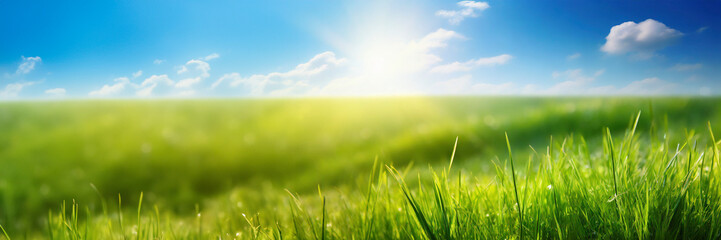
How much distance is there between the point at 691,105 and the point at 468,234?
981 centimetres

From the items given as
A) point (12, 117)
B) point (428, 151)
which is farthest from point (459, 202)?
point (12, 117)

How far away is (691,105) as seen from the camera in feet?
29.6

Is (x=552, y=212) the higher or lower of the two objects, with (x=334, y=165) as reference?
higher

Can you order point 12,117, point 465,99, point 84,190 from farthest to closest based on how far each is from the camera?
1. point 465,99
2. point 12,117
3. point 84,190

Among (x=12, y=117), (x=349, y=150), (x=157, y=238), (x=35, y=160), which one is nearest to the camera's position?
(x=157, y=238)

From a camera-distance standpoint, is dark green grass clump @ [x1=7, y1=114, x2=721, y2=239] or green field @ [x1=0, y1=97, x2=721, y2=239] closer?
dark green grass clump @ [x1=7, y1=114, x2=721, y2=239]

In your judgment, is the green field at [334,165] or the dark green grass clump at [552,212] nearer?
the dark green grass clump at [552,212]

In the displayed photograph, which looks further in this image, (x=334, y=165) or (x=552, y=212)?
(x=334, y=165)

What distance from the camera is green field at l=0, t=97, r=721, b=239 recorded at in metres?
1.76

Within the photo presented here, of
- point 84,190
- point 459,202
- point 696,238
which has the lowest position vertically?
point 84,190

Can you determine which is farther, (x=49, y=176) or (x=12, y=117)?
(x=12, y=117)

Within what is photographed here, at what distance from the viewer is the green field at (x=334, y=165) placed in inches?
69.5

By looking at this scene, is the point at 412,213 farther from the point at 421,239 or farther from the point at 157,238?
the point at 157,238

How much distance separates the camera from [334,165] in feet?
28.8
